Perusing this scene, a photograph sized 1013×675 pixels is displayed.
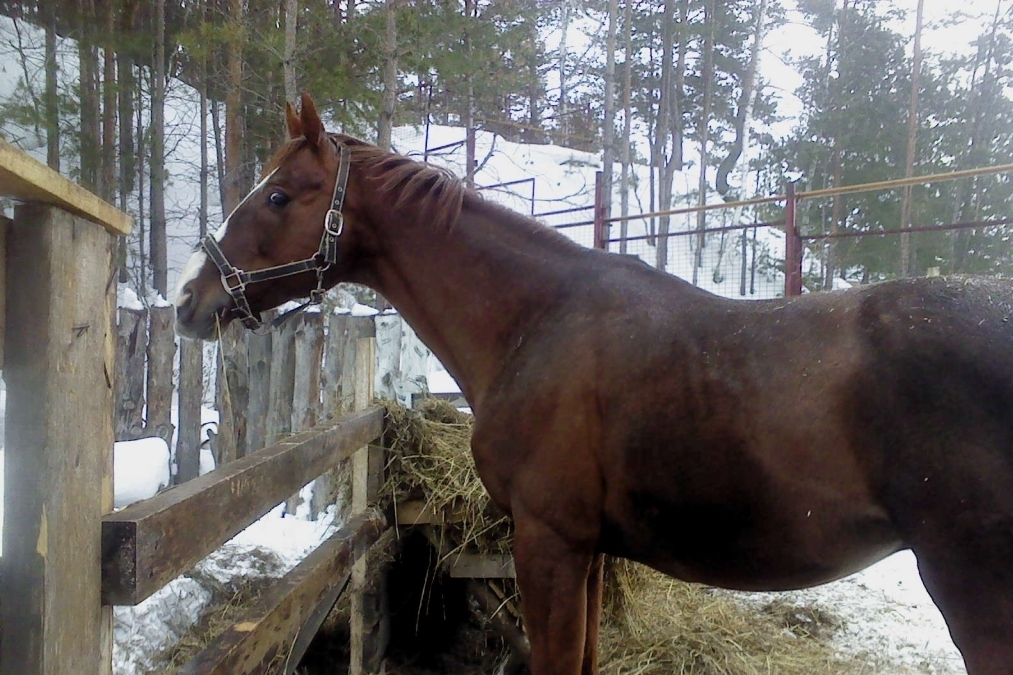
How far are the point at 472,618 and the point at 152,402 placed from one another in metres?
3.02

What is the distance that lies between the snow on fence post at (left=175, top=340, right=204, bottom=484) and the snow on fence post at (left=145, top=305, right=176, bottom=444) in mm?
103

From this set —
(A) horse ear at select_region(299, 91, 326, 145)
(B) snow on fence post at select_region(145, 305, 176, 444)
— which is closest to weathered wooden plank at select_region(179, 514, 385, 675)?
(A) horse ear at select_region(299, 91, 326, 145)

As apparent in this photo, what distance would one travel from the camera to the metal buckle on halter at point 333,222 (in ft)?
7.83

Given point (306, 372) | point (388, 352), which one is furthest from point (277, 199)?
point (388, 352)

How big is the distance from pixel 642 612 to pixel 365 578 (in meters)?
1.51

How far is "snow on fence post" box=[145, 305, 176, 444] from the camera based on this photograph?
16.4ft

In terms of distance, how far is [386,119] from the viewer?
7.96 meters

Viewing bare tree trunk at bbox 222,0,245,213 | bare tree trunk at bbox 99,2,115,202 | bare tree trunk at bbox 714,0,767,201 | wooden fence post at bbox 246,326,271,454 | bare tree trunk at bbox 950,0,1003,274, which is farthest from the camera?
bare tree trunk at bbox 714,0,767,201

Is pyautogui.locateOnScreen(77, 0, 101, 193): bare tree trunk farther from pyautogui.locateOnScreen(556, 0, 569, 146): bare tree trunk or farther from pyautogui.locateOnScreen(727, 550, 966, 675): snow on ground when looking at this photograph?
pyautogui.locateOnScreen(556, 0, 569, 146): bare tree trunk

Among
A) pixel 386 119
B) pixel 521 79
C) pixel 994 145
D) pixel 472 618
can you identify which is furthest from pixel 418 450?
pixel 994 145

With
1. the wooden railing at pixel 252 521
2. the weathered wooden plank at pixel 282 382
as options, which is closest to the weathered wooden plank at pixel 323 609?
the wooden railing at pixel 252 521

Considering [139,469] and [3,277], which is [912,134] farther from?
[3,277]

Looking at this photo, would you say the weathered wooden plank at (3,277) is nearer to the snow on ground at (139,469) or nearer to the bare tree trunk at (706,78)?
the snow on ground at (139,469)

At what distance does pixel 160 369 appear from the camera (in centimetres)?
507
